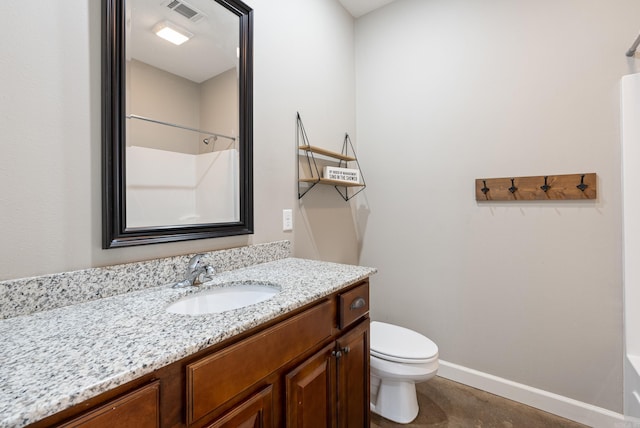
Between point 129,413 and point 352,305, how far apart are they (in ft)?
2.72

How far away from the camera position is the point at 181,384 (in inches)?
24.9

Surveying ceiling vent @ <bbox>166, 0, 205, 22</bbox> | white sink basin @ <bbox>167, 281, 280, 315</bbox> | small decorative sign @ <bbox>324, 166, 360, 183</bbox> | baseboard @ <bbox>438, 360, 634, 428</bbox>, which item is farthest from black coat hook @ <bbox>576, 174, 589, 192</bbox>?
ceiling vent @ <bbox>166, 0, 205, 22</bbox>

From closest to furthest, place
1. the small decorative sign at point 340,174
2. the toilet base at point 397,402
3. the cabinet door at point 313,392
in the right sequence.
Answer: the cabinet door at point 313,392
the toilet base at point 397,402
the small decorative sign at point 340,174

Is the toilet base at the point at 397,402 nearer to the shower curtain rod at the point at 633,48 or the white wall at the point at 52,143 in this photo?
the white wall at the point at 52,143

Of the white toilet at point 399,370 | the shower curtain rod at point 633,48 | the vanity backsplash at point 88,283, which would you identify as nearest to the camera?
the vanity backsplash at point 88,283

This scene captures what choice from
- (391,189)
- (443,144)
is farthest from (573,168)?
(391,189)

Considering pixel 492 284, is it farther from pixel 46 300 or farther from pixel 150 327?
pixel 46 300

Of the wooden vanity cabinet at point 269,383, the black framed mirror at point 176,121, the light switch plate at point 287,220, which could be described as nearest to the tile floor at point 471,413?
the wooden vanity cabinet at point 269,383

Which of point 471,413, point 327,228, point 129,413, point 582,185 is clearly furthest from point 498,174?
point 129,413

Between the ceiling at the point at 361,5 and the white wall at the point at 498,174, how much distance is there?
0.22 feet

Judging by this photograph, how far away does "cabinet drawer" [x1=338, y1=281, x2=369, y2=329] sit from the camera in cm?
114

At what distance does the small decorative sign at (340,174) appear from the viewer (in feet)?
5.92

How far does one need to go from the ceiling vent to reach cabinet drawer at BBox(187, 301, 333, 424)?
130cm

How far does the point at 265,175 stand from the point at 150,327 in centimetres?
99
